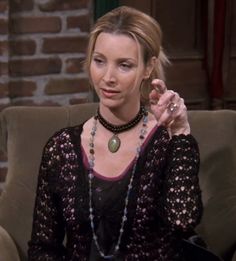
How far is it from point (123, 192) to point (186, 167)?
0.15 metres

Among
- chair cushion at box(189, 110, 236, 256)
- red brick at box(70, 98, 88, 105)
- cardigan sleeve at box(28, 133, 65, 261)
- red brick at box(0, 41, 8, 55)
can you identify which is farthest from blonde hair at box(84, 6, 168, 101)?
red brick at box(70, 98, 88, 105)

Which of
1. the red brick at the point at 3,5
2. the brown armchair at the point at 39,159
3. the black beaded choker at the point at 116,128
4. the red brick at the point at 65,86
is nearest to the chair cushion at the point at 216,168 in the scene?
the brown armchair at the point at 39,159

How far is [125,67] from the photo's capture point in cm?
145

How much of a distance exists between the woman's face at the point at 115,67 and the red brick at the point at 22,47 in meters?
1.05


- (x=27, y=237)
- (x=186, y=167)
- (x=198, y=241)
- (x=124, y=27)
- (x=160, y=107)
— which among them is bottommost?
(x=27, y=237)

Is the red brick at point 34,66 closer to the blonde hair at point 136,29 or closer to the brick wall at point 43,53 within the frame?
the brick wall at point 43,53

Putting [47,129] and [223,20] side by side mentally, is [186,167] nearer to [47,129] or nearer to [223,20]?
[47,129]

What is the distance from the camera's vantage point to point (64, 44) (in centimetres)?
252

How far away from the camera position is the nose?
4.69 feet

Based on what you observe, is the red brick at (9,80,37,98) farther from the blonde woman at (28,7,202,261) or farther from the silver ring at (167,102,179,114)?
the silver ring at (167,102,179,114)

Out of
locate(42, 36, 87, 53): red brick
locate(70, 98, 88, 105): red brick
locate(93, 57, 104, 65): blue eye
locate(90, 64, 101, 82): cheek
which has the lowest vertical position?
locate(70, 98, 88, 105): red brick

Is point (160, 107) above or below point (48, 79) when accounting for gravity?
above

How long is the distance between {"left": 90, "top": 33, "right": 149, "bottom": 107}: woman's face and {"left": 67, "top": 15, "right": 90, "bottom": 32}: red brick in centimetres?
108

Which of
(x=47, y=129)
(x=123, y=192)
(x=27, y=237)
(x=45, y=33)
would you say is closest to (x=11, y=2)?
(x=45, y=33)
